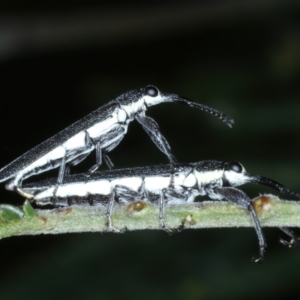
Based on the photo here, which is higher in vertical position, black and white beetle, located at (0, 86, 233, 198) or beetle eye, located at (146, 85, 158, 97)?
beetle eye, located at (146, 85, 158, 97)

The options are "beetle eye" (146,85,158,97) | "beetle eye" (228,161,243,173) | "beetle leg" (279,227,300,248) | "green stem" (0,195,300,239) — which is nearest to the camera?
"green stem" (0,195,300,239)

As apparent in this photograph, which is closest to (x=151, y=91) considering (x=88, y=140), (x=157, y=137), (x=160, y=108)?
(x=157, y=137)

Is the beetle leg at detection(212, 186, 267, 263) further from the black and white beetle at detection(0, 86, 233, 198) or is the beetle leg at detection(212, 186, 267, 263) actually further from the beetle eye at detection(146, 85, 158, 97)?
the beetle eye at detection(146, 85, 158, 97)

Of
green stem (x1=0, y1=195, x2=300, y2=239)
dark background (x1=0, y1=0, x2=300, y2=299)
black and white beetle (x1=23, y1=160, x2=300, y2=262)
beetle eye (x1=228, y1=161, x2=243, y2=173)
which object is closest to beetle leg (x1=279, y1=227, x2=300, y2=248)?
black and white beetle (x1=23, y1=160, x2=300, y2=262)

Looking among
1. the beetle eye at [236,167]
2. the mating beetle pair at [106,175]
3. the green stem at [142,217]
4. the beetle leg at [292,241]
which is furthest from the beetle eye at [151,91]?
the green stem at [142,217]

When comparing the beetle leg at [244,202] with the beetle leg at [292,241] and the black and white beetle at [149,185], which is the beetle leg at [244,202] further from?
the beetle leg at [292,241]
